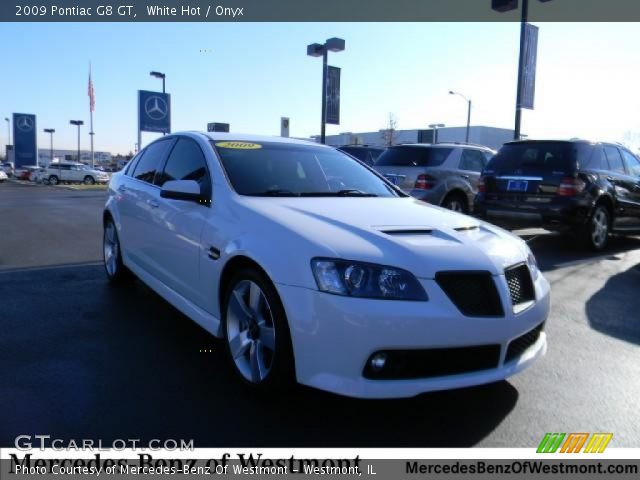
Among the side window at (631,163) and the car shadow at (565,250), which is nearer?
the car shadow at (565,250)

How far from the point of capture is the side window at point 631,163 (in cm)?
908

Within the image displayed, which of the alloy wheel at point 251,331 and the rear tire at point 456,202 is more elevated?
the rear tire at point 456,202

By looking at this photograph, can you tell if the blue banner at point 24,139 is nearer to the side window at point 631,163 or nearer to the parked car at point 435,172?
the parked car at point 435,172

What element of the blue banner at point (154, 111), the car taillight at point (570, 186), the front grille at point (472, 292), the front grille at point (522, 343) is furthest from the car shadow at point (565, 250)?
the blue banner at point (154, 111)

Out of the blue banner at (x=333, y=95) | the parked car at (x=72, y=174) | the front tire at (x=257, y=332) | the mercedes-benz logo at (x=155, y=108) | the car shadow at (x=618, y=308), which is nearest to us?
the front tire at (x=257, y=332)

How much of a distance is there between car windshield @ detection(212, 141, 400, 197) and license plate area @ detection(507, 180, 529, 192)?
4.38 m

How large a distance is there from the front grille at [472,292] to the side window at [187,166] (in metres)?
1.76

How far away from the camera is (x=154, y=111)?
28.4 metres

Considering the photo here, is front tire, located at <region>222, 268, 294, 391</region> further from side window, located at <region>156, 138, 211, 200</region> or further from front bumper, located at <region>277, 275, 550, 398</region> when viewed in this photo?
side window, located at <region>156, 138, 211, 200</region>

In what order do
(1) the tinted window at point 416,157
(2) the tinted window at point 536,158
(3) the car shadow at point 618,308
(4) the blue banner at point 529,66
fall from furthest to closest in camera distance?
(4) the blue banner at point 529,66 < (1) the tinted window at point 416,157 < (2) the tinted window at point 536,158 < (3) the car shadow at point 618,308

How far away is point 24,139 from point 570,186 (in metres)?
49.4

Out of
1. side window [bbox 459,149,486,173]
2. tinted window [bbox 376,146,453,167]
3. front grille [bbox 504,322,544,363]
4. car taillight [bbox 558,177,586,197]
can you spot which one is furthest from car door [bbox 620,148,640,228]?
front grille [bbox 504,322,544,363]

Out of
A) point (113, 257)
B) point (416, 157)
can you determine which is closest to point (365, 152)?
point (416, 157)

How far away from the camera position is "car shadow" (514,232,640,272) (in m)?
7.51
